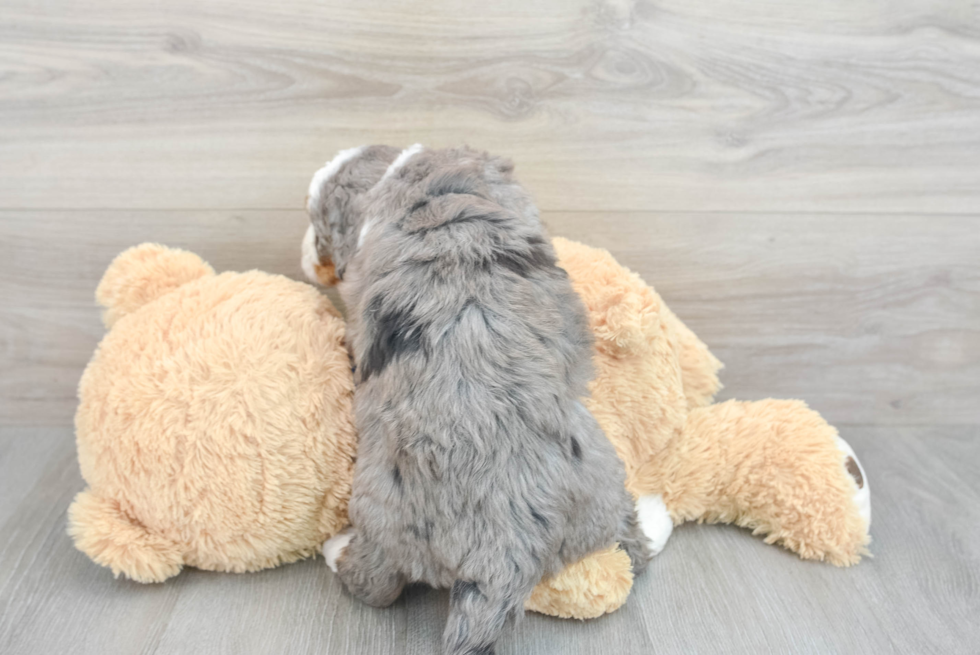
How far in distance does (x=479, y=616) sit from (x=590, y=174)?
63 cm

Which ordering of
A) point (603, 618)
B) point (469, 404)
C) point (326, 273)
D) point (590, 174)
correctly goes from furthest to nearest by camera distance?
point (590, 174) → point (326, 273) → point (603, 618) → point (469, 404)

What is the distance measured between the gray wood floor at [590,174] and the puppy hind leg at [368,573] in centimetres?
3

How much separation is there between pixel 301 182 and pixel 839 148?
789 mm

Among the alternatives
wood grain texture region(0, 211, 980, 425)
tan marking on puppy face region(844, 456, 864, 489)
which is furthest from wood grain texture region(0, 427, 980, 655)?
wood grain texture region(0, 211, 980, 425)

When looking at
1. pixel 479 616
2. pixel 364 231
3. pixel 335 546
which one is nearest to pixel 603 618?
pixel 479 616

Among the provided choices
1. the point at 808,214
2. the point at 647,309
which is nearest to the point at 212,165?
the point at 647,309

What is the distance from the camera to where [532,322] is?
660 millimetres

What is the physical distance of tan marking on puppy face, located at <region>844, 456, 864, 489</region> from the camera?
859mm

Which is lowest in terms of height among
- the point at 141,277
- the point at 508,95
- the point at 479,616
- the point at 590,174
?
the point at 479,616

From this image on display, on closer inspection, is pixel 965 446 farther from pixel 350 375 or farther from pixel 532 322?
pixel 350 375

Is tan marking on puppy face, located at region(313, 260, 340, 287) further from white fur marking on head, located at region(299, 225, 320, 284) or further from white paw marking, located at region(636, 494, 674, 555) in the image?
white paw marking, located at region(636, 494, 674, 555)

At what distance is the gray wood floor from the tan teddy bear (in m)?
0.06

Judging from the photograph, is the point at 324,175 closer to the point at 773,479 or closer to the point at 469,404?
the point at 469,404

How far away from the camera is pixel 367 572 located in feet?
2.41
